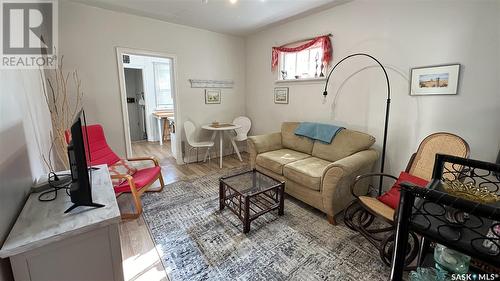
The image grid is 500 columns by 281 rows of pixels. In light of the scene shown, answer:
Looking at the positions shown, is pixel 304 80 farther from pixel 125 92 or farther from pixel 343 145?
pixel 125 92

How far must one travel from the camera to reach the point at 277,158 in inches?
116

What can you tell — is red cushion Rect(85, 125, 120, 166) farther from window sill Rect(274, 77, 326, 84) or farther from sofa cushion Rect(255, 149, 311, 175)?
window sill Rect(274, 77, 326, 84)

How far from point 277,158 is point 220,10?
233 centimetres

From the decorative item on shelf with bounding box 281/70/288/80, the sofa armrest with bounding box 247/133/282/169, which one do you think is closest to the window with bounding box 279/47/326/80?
the decorative item on shelf with bounding box 281/70/288/80

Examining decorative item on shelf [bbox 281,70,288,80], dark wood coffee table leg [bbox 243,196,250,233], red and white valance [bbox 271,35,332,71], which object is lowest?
dark wood coffee table leg [bbox 243,196,250,233]

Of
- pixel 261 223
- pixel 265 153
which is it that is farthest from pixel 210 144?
pixel 261 223

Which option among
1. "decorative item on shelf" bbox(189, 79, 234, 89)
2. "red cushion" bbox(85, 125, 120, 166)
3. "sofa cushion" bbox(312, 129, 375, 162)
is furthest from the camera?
"decorative item on shelf" bbox(189, 79, 234, 89)

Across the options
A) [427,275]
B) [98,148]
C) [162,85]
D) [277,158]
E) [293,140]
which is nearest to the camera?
[427,275]

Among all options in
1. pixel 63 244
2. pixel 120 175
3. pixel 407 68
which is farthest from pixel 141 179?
pixel 407 68

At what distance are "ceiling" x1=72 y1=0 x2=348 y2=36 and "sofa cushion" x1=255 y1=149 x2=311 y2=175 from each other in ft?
6.86

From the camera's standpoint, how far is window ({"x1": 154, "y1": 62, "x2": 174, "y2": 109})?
5.88 metres

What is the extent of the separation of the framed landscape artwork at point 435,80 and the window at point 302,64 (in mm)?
1202

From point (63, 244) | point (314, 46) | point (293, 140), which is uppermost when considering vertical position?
point (314, 46)

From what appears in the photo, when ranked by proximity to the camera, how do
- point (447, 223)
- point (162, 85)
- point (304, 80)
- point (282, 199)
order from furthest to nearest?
point (162, 85), point (304, 80), point (282, 199), point (447, 223)
